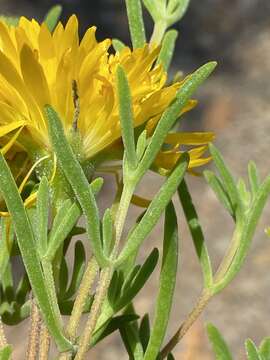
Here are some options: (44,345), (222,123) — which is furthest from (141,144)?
(222,123)

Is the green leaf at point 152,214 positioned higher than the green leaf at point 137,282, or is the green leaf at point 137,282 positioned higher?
the green leaf at point 152,214

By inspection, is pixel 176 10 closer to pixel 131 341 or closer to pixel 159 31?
pixel 159 31

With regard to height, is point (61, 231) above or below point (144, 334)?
above

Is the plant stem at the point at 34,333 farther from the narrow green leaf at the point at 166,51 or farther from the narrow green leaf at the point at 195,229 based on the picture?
the narrow green leaf at the point at 166,51

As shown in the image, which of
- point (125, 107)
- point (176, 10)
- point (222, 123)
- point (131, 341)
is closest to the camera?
point (125, 107)

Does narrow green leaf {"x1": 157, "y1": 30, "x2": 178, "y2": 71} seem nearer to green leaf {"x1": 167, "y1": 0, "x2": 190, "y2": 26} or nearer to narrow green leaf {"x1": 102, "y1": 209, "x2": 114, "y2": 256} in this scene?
green leaf {"x1": 167, "y1": 0, "x2": 190, "y2": 26}

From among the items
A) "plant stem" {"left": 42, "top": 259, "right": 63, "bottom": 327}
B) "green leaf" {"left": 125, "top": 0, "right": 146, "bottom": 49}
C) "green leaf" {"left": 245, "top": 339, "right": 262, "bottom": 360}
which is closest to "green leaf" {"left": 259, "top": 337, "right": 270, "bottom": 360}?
"green leaf" {"left": 245, "top": 339, "right": 262, "bottom": 360}

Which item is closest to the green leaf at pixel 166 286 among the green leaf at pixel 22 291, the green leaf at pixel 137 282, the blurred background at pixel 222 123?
the green leaf at pixel 137 282
